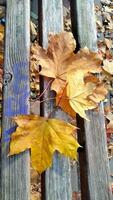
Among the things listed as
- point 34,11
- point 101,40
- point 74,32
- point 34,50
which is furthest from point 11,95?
point 101,40

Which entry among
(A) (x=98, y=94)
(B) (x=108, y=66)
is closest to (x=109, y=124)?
(B) (x=108, y=66)

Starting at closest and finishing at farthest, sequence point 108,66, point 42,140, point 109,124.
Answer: point 42,140 < point 108,66 < point 109,124

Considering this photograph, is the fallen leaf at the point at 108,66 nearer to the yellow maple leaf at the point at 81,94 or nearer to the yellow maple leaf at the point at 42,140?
the yellow maple leaf at the point at 81,94

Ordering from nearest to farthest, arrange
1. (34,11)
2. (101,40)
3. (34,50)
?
(34,50), (34,11), (101,40)

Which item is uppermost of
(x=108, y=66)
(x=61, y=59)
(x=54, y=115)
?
(x=108, y=66)

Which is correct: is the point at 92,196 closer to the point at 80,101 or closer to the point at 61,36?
the point at 80,101

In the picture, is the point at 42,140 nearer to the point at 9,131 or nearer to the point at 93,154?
the point at 9,131

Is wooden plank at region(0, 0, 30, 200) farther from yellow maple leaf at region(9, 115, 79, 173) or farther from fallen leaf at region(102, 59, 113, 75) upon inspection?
fallen leaf at region(102, 59, 113, 75)

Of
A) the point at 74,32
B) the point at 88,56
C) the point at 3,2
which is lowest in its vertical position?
the point at 88,56
